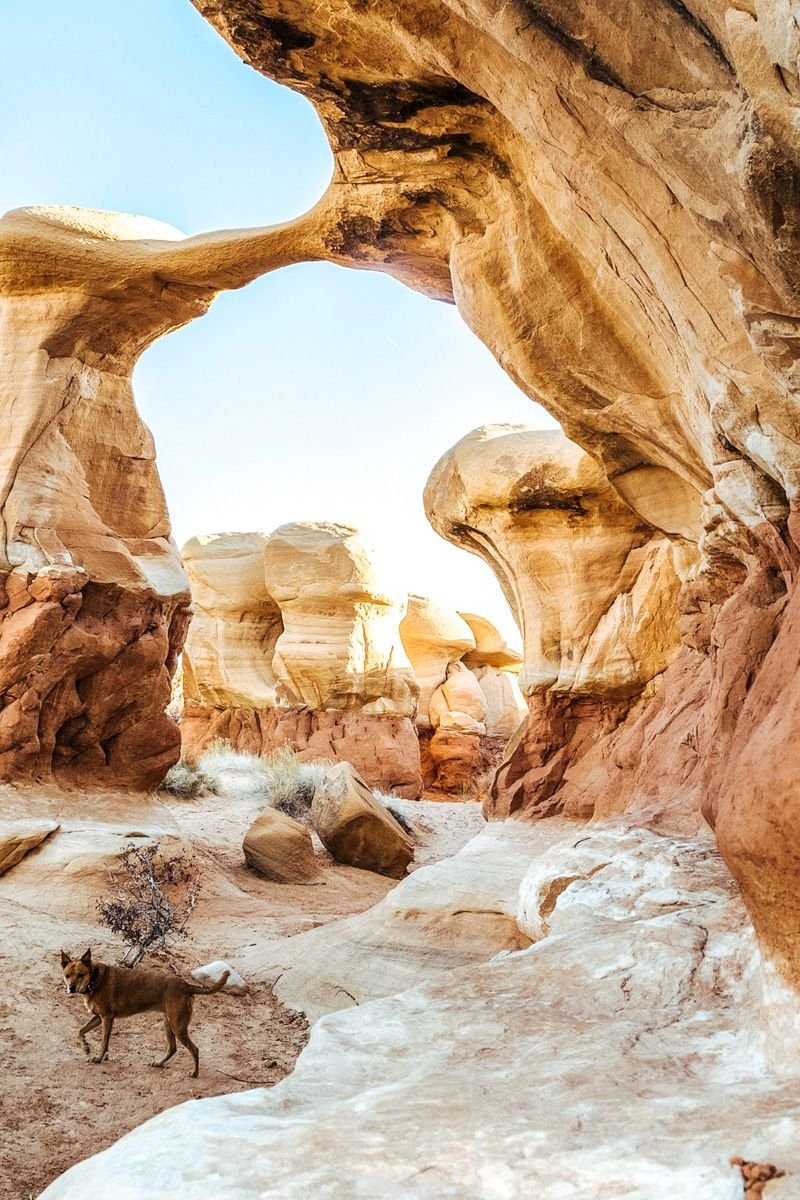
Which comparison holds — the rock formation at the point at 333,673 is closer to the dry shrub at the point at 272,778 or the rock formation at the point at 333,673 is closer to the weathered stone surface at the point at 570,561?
the dry shrub at the point at 272,778

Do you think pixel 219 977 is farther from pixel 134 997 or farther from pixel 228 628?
pixel 228 628

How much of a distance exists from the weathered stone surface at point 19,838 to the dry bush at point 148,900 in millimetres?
784

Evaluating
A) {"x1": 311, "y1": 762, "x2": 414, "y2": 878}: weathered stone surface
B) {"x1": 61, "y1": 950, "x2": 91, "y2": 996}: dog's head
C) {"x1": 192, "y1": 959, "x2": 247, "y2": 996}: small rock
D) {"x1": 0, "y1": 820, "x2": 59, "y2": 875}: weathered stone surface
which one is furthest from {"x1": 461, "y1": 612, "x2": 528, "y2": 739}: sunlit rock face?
{"x1": 61, "y1": 950, "x2": 91, "y2": 996}: dog's head

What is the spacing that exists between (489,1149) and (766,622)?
3.09 metres

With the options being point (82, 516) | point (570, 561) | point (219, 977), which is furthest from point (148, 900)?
point (570, 561)

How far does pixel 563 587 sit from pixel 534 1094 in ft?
30.7

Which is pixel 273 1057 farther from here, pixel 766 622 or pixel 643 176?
pixel 643 176

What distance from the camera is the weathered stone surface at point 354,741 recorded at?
20.7 m

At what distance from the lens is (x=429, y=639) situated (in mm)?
29203

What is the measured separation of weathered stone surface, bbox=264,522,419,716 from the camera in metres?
21.0

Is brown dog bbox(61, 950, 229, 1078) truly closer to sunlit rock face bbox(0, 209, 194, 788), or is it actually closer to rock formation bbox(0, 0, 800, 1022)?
rock formation bbox(0, 0, 800, 1022)

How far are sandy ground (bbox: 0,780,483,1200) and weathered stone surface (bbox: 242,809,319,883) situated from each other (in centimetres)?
112

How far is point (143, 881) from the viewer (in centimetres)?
786

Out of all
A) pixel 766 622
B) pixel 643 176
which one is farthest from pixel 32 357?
pixel 766 622
